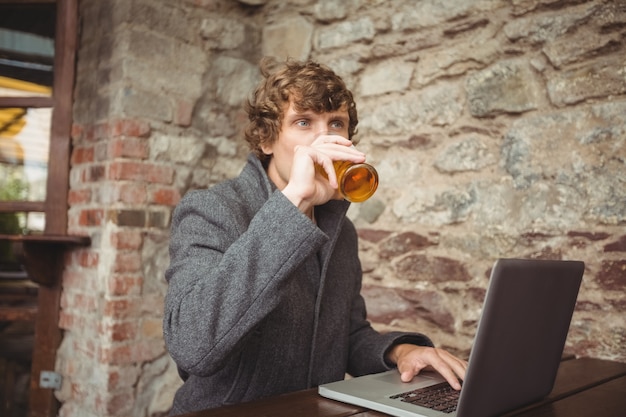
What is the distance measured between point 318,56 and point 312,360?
1530 mm

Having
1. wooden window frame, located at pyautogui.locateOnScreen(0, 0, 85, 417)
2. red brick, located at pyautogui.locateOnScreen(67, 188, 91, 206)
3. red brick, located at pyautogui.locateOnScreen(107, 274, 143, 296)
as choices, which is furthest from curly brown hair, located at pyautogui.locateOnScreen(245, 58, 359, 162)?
wooden window frame, located at pyautogui.locateOnScreen(0, 0, 85, 417)

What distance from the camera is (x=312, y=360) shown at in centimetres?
138

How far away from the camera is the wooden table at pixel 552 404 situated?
38.4 inches

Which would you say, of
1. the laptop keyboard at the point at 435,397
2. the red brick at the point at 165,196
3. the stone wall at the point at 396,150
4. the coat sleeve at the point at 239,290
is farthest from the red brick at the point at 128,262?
the laptop keyboard at the point at 435,397

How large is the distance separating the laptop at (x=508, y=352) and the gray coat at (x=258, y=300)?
233mm

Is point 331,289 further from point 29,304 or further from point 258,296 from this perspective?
point 29,304

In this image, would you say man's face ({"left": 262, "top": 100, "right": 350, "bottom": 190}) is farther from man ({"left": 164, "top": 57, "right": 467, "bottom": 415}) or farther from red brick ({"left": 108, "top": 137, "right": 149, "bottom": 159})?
red brick ({"left": 108, "top": 137, "right": 149, "bottom": 159})

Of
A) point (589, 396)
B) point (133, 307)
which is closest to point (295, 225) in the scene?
point (589, 396)

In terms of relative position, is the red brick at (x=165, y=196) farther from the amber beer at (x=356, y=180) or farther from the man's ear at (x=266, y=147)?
the amber beer at (x=356, y=180)

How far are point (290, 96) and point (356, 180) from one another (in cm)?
40

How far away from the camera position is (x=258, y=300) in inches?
41.4

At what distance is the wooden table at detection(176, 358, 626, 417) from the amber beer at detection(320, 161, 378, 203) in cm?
40

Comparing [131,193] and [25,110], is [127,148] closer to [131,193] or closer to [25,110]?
[131,193]

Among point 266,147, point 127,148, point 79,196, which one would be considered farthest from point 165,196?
point 266,147
